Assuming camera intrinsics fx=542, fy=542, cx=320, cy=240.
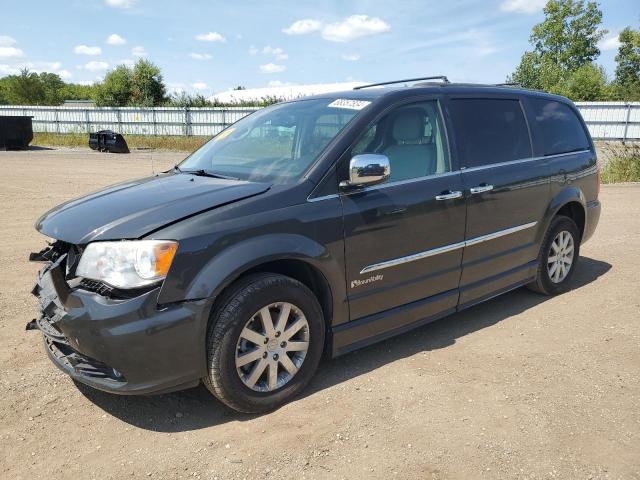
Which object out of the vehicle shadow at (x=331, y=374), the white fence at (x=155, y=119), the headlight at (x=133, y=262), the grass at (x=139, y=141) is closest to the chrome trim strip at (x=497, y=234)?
the vehicle shadow at (x=331, y=374)

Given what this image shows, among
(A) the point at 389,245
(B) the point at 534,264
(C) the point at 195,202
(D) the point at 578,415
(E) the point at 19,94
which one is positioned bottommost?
(D) the point at 578,415

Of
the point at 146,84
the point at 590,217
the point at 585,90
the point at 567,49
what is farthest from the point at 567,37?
the point at 590,217

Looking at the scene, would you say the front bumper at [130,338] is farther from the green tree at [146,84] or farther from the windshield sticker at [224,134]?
the green tree at [146,84]

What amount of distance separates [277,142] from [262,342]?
5.03 ft

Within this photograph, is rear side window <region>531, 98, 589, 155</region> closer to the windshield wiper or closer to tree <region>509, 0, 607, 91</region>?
the windshield wiper

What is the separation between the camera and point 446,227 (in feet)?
13.1

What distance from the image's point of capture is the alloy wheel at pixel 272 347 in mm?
3074

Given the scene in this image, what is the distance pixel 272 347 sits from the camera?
3.17 m

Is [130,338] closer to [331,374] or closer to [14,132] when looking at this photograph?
[331,374]

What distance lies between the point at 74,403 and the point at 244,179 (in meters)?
1.74

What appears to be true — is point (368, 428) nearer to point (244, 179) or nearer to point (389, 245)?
point (389, 245)

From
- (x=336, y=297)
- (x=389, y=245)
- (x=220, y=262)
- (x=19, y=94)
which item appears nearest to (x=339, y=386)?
(x=336, y=297)

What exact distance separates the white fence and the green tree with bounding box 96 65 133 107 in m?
13.3

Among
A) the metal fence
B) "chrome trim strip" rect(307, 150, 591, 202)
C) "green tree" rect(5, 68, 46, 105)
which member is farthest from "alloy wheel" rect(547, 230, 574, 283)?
"green tree" rect(5, 68, 46, 105)
